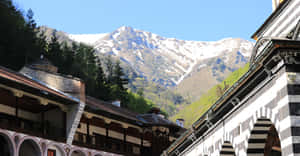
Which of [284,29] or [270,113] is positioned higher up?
[284,29]

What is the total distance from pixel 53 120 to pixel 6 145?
4.39 meters

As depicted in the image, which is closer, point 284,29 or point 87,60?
point 284,29

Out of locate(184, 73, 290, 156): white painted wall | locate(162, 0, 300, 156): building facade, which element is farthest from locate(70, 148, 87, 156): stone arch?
locate(184, 73, 290, 156): white painted wall

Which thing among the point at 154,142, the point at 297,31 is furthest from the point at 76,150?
the point at 297,31

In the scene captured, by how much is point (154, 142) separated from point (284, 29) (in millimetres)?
21256

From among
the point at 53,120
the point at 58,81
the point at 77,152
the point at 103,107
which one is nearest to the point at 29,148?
the point at 53,120

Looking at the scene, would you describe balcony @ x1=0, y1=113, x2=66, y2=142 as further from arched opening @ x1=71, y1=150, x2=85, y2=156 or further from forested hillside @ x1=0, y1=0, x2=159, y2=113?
forested hillside @ x1=0, y1=0, x2=159, y2=113

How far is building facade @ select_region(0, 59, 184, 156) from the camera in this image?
92.7ft

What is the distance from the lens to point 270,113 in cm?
1499

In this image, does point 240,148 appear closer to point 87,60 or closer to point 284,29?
point 284,29

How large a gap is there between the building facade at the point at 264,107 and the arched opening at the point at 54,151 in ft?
Answer: 33.0

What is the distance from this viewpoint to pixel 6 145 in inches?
1129

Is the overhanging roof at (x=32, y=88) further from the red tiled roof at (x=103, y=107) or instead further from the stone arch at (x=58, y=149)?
the stone arch at (x=58, y=149)

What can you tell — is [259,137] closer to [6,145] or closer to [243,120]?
[243,120]
